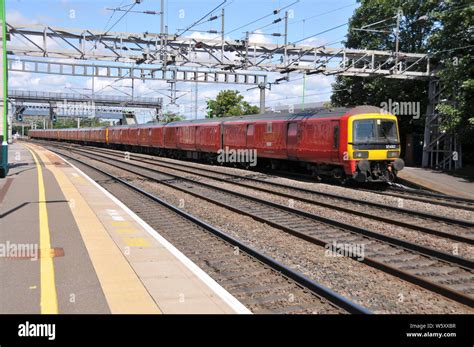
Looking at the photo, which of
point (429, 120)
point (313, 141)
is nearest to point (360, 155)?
point (313, 141)

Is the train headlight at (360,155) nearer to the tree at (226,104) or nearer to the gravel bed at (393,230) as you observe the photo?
the gravel bed at (393,230)

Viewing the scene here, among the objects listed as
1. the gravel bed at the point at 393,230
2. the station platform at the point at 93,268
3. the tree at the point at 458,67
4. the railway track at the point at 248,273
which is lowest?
the railway track at the point at 248,273

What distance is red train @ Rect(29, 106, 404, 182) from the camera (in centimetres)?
1698

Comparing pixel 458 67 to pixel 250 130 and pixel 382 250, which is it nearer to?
pixel 250 130

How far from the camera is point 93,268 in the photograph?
625 cm

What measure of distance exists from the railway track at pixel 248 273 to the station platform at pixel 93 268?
45 centimetres

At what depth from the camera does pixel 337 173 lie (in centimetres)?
1823

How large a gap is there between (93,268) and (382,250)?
494 centimetres

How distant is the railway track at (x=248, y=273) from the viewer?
17.9 ft

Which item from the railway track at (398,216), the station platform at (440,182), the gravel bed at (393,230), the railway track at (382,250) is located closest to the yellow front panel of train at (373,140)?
the railway track at (398,216)

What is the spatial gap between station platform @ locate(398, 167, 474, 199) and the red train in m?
2.54

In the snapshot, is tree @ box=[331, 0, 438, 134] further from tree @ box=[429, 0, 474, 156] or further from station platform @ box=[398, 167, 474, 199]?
station platform @ box=[398, 167, 474, 199]

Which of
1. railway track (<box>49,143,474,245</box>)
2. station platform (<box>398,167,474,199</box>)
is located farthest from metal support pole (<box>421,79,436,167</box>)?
railway track (<box>49,143,474,245</box>)

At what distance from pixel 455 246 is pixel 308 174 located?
14.2m
